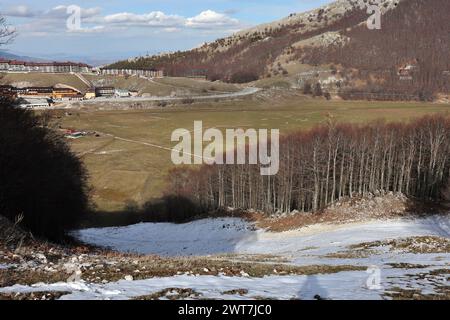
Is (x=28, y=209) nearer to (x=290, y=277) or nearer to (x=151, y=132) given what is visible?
(x=290, y=277)

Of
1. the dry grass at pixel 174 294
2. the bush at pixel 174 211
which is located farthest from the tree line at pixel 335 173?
the dry grass at pixel 174 294

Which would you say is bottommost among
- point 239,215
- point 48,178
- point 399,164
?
point 239,215

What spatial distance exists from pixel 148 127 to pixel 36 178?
347 feet

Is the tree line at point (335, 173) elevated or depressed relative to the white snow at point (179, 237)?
elevated

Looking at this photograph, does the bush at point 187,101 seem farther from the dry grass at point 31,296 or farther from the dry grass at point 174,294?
the dry grass at point 31,296

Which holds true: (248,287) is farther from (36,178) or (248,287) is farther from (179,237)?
(179,237)

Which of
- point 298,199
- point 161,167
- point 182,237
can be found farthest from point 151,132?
point 182,237

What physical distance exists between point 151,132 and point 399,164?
261ft

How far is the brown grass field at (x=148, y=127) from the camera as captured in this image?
3516 inches

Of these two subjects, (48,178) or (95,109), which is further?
(95,109)

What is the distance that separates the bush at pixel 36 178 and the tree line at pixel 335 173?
1130 inches

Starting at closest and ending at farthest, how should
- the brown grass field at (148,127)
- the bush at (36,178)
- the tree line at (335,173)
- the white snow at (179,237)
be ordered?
1. the bush at (36,178)
2. the white snow at (179,237)
3. the tree line at (335,173)
4. the brown grass field at (148,127)

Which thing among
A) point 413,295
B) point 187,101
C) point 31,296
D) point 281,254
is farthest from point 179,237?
point 187,101
